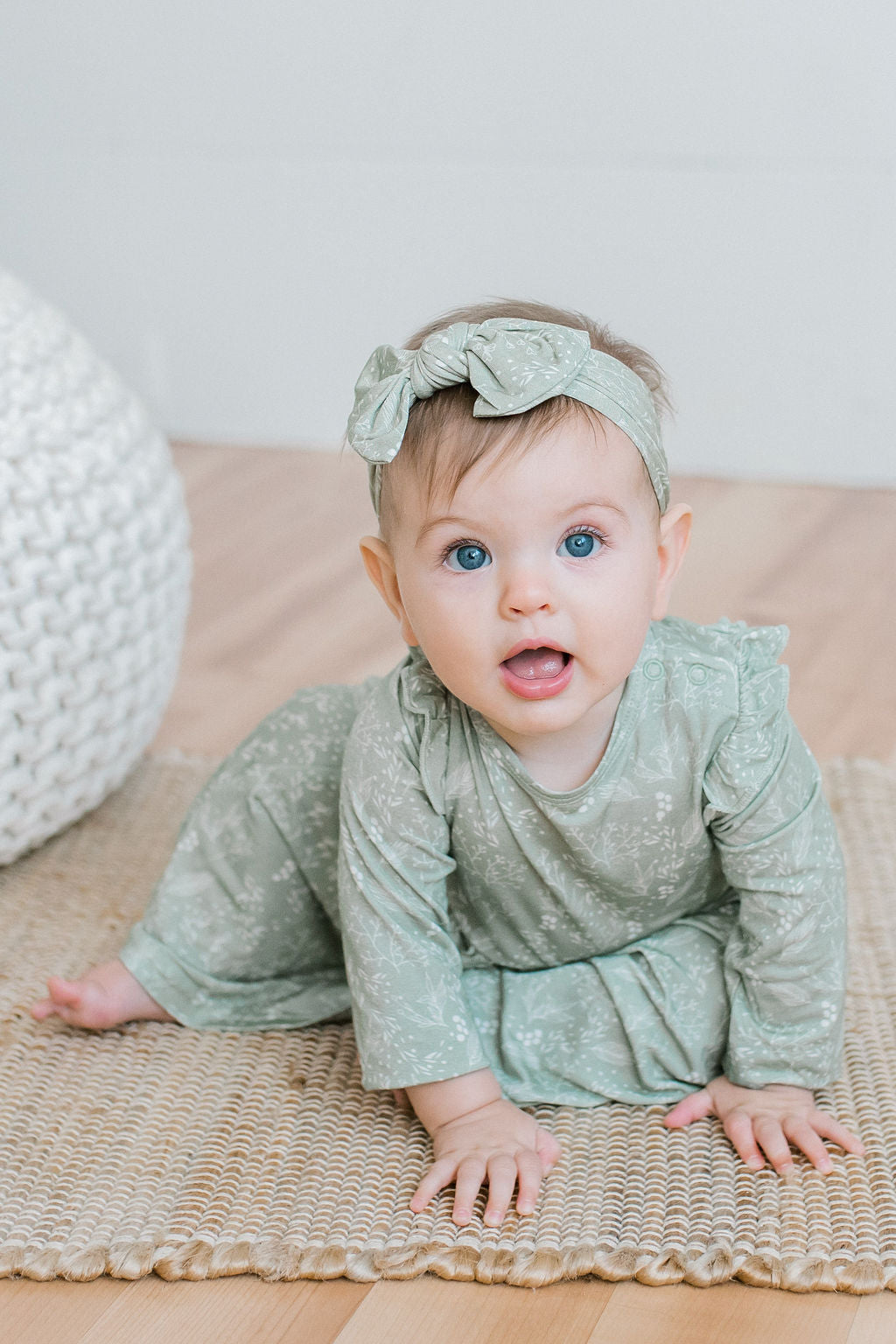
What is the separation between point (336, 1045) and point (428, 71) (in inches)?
56.6

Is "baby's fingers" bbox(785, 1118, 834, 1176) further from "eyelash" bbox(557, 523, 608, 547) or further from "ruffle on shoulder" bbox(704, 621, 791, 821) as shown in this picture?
"eyelash" bbox(557, 523, 608, 547)

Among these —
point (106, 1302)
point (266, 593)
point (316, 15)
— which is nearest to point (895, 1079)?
point (106, 1302)

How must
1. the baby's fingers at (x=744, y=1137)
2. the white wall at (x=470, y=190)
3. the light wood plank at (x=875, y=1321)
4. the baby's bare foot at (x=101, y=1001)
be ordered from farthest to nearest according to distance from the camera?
the white wall at (x=470, y=190) < the baby's bare foot at (x=101, y=1001) < the baby's fingers at (x=744, y=1137) < the light wood plank at (x=875, y=1321)

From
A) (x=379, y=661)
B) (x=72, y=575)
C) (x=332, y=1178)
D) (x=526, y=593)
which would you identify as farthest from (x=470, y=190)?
(x=332, y=1178)

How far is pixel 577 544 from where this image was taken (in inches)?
31.7

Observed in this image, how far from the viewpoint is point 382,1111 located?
937mm

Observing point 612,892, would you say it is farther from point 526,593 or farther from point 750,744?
point 526,593

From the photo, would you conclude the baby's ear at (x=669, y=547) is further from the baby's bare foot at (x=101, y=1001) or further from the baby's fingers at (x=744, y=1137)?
the baby's bare foot at (x=101, y=1001)

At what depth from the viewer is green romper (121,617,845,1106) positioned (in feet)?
2.93

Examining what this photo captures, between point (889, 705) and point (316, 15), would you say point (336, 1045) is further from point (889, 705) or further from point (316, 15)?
point (316, 15)

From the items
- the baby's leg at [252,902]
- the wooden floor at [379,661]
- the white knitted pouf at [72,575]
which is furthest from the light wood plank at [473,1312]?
the white knitted pouf at [72,575]

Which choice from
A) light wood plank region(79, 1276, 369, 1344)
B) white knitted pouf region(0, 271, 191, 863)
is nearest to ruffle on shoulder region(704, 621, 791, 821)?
light wood plank region(79, 1276, 369, 1344)

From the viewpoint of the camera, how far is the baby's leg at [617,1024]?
931 millimetres

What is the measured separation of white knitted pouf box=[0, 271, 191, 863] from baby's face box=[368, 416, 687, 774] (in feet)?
1.16
